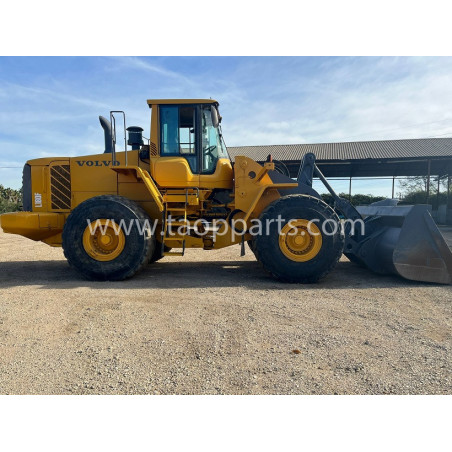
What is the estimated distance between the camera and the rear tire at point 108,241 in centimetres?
493

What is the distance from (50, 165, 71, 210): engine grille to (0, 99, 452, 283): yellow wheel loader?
0.06 feet

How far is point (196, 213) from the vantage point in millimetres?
5664

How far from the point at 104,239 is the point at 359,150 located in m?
22.8

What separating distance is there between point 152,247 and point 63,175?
244cm

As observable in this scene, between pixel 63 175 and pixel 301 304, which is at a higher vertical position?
pixel 63 175

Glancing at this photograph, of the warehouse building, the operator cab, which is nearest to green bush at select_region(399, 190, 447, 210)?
the warehouse building

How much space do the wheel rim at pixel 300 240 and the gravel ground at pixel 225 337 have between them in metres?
0.53

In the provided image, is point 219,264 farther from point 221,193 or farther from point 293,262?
point 293,262

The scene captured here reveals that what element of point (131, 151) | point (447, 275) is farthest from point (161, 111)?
point (447, 275)

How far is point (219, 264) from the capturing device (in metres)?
6.70

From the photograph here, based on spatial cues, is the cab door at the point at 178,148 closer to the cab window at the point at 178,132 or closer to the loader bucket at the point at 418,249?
the cab window at the point at 178,132

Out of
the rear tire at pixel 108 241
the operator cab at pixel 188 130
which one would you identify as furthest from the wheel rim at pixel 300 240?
the rear tire at pixel 108 241

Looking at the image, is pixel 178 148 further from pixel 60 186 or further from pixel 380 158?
pixel 380 158

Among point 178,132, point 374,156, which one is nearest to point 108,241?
point 178,132
